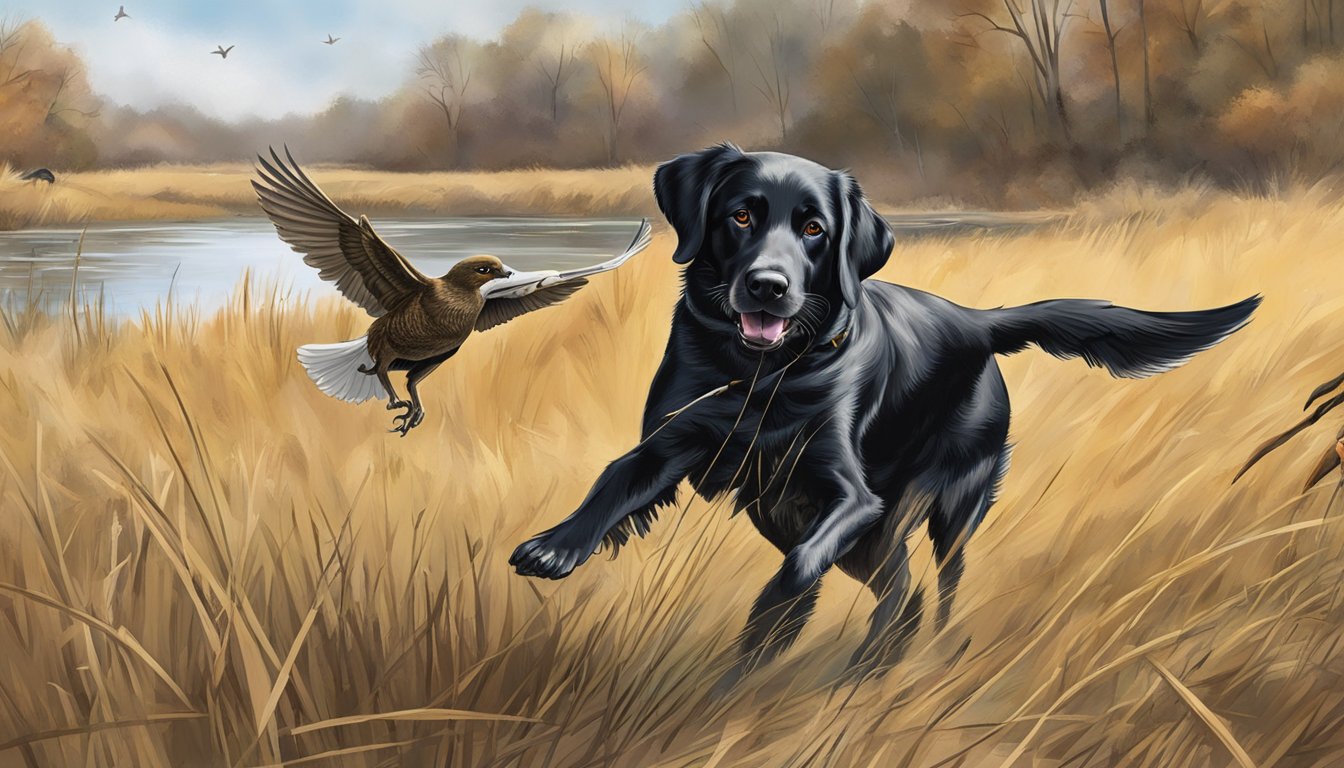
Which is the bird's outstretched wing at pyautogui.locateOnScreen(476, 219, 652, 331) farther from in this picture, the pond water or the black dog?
the pond water

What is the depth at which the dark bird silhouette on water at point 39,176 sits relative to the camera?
942 cm

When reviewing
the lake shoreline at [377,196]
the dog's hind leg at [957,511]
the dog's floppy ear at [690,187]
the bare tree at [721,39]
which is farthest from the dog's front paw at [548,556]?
the bare tree at [721,39]

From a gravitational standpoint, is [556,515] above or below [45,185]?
below

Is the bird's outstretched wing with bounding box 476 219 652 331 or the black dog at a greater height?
the bird's outstretched wing with bounding box 476 219 652 331

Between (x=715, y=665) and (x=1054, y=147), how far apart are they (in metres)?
13.2

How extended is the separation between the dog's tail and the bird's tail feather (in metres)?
1.48

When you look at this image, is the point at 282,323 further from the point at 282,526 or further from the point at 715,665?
the point at 715,665

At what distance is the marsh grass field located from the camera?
77.1 inches

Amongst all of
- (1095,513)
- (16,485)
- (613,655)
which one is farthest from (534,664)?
(1095,513)

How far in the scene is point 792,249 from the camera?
253 centimetres

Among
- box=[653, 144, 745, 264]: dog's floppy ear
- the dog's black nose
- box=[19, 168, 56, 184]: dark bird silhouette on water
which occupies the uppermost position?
box=[19, 168, 56, 184]: dark bird silhouette on water

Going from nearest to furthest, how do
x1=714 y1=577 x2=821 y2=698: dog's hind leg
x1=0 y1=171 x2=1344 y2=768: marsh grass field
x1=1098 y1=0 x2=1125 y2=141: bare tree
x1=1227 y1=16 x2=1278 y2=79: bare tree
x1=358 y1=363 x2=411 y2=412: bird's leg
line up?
x1=0 y1=171 x2=1344 y2=768: marsh grass field, x1=714 y1=577 x2=821 y2=698: dog's hind leg, x1=358 y1=363 x2=411 y2=412: bird's leg, x1=1098 y1=0 x2=1125 y2=141: bare tree, x1=1227 y1=16 x2=1278 y2=79: bare tree

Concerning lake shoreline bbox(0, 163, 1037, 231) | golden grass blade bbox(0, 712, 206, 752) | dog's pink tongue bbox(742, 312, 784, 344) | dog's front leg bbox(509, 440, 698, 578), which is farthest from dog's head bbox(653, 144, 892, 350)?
lake shoreline bbox(0, 163, 1037, 231)

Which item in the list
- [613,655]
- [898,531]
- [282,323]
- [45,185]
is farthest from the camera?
[45,185]
